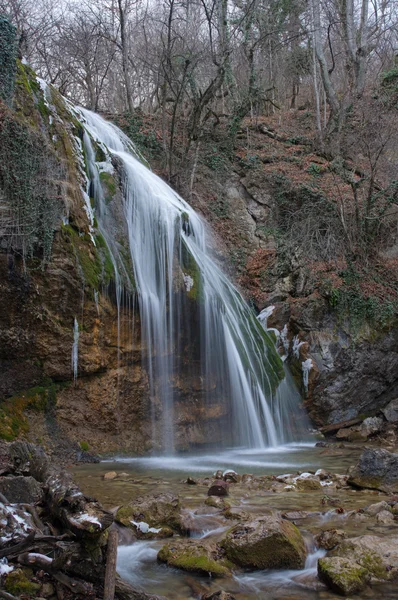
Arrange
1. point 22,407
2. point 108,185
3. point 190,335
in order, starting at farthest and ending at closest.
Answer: point 108,185, point 190,335, point 22,407

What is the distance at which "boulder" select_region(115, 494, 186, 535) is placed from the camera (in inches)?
185

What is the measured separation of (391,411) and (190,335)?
5.04m

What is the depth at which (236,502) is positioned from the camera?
18.4ft

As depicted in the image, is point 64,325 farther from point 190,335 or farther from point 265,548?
point 265,548

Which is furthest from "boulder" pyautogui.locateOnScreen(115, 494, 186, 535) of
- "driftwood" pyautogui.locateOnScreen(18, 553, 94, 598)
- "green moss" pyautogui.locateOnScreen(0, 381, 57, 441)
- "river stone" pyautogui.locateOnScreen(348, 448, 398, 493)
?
"green moss" pyautogui.locateOnScreen(0, 381, 57, 441)

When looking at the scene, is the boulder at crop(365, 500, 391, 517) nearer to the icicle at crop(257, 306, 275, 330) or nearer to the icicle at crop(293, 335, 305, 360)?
the icicle at crop(293, 335, 305, 360)

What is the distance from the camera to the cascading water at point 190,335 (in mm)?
9594

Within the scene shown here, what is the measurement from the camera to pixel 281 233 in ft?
50.2

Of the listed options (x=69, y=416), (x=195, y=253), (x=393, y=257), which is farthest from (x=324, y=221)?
(x=69, y=416)

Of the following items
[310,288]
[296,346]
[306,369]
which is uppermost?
[310,288]

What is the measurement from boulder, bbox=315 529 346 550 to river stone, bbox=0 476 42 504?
241 cm

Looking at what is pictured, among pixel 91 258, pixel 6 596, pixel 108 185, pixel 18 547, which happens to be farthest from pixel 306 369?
pixel 6 596

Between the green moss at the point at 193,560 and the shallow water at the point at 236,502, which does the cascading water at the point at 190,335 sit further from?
the green moss at the point at 193,560

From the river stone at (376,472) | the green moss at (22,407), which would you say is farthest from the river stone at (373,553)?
the green moss at (22,407)
